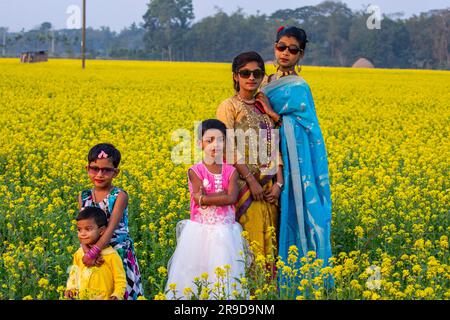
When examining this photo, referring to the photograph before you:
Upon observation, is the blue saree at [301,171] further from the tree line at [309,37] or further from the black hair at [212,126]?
the tree line at [309,37]

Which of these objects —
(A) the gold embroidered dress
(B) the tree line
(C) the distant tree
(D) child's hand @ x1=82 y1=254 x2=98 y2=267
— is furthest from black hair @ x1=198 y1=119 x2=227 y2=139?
(C) the distant tree

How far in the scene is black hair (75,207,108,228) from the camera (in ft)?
13.5

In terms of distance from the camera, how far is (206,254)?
434 cm

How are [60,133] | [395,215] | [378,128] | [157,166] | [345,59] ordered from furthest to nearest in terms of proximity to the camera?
[345,59] < [378,128] < [60,133] < [157,166] < [395,215]

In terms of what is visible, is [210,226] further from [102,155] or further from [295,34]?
[295,34]

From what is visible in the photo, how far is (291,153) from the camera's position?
4578 mm

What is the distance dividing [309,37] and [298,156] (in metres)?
67.8

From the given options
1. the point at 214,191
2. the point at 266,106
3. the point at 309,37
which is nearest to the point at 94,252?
the point at 214,191

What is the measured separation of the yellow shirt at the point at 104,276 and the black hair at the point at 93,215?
0.46 ft

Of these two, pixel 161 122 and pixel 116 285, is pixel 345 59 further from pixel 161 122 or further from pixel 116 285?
pixel 116 285

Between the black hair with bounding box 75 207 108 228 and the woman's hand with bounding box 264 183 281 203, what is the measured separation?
0.90 meters

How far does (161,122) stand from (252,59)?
386 inches

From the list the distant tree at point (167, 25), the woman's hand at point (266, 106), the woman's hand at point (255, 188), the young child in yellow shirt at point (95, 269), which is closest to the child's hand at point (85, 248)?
the young child in yellow shirt at point (95, 269)
